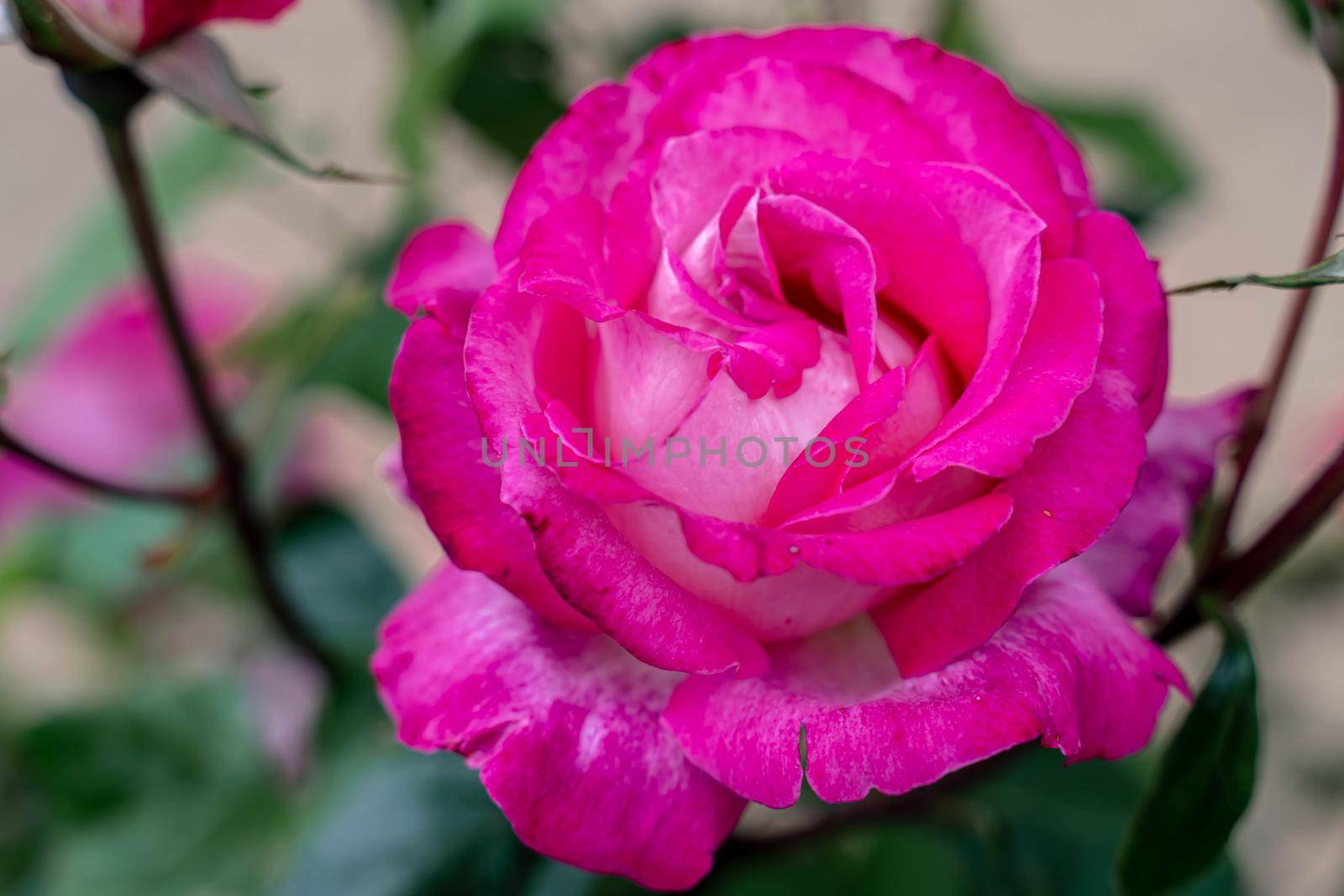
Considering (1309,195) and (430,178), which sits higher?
(430,178)

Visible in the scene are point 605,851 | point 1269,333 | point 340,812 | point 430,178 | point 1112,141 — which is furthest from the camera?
point 1269,333

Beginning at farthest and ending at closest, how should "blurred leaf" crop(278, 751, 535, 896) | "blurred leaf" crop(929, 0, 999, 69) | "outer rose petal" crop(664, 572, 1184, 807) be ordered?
"blurred leaf" crop(929, 0, 999, 69) < "blurred leaf" crop(278, 751, 535, 896) < "outer rose petal" crop(664, 572, 1184, 807)

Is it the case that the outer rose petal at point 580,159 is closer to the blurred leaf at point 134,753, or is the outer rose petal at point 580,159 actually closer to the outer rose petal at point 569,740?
the outer rose petal at point 569,740

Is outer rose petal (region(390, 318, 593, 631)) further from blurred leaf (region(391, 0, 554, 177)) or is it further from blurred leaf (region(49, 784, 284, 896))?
blurred leaf (region(49, 784, 284, 896))

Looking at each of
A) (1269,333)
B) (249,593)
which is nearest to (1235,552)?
(249,593)

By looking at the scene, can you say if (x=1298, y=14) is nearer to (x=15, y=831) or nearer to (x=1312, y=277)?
(x=1312, y=277)

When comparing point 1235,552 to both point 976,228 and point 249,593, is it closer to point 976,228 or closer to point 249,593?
point 976,228

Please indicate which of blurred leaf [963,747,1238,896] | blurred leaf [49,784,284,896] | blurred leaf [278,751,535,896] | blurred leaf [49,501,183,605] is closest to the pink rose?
blurred leaf [49,501,183,605]
